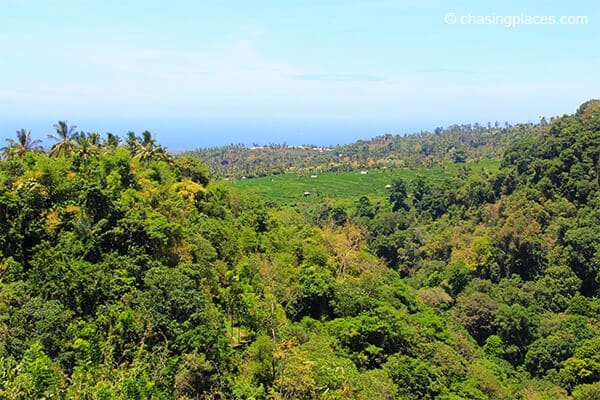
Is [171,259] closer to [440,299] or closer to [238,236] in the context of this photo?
[238,236]

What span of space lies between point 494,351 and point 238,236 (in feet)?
53.4

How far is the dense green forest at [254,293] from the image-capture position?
12773 mm

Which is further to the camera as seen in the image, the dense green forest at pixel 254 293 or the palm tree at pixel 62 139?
the palm tree at pixel 62 139

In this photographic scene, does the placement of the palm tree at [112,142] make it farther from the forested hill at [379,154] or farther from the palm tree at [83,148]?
the forested hill at [379,154]

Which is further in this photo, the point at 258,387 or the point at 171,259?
the point at 171,259

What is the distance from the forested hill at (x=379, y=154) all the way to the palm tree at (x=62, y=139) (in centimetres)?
5747

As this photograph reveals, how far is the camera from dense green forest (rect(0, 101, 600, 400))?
41.9 ft

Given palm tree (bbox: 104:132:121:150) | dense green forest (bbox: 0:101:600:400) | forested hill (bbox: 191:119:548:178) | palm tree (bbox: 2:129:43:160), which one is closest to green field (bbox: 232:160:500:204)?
forested hill (bbox: 191:119:548:178)

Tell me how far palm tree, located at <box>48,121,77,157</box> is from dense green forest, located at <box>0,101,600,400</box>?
0.47 feet

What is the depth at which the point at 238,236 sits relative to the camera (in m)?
26.3

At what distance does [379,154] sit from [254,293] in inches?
4204

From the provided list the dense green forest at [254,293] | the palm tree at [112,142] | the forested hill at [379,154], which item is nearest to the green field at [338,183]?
the forested hill at [379,154]

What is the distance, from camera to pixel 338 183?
274ft

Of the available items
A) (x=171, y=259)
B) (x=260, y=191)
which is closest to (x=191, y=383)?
(x=171, y=259)
